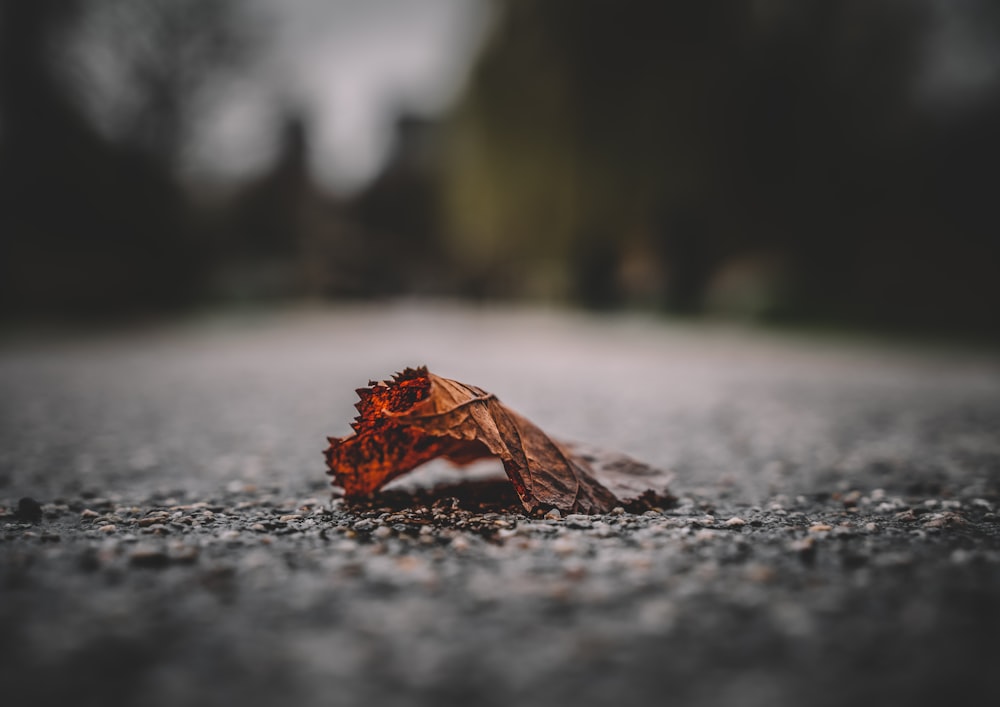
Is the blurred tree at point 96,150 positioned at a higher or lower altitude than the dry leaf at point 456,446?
higher

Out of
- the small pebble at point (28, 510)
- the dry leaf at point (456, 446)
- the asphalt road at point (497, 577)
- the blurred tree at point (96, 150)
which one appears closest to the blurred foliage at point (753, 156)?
the blurred tree at point (96, 150)

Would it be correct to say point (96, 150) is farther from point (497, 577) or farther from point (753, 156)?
point (497, 577)

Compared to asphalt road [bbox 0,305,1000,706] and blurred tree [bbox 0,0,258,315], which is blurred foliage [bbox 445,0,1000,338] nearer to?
blurred tree [bbox 0,0,258,315]

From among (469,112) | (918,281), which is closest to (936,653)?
(918,281)

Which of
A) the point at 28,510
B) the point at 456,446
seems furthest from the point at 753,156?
the point at 28,510

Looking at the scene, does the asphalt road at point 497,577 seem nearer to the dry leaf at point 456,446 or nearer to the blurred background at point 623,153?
the dry leaf at point 456,446

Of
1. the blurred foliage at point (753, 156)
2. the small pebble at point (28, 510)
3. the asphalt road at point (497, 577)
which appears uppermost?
the blurred foliage at point (753, 156)
